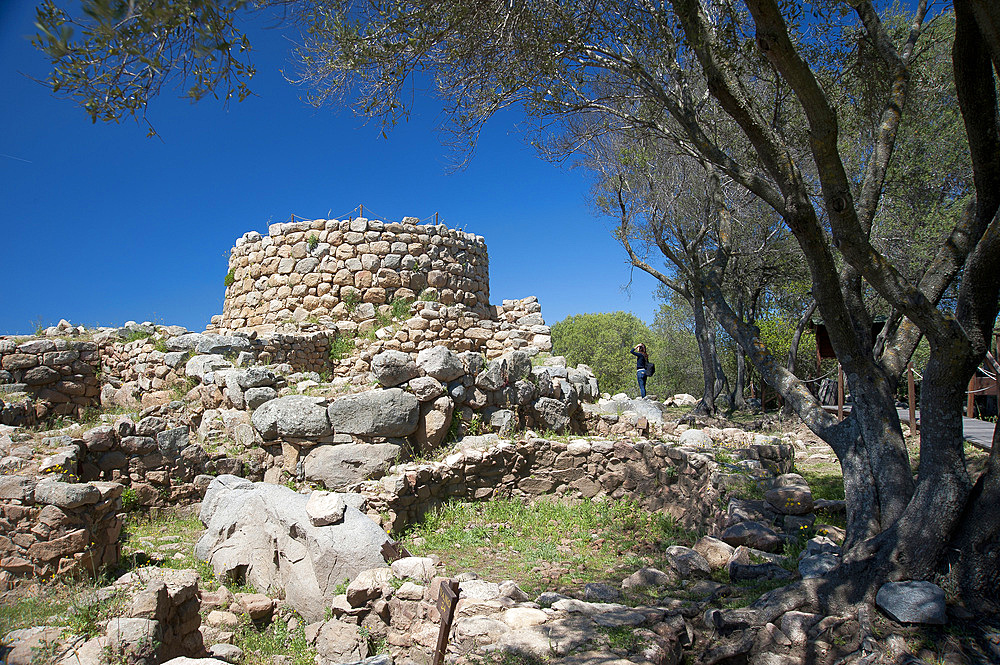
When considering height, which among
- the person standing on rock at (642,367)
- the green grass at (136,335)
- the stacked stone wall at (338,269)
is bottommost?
the person standing on rock at (642,367)

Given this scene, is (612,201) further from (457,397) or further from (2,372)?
(2,372)

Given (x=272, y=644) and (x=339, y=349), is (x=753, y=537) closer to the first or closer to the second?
(x=272, y=644)

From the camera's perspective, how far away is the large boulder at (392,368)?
8.05 m

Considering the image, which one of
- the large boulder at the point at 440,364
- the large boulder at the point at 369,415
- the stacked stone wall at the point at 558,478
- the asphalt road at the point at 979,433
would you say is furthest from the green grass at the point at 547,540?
the asphalt road at the point at 979,433

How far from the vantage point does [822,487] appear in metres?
8.05

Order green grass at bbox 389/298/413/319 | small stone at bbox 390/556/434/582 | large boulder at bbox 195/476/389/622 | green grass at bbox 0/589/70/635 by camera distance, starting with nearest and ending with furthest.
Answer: green grass at bbox 0/589/70/635, small stone at bbox 390/556/434/582, large boulder at bbox 195/476/389/622, green grass at bbox 389/298/413/319

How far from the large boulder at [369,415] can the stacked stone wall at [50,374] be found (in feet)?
16.3

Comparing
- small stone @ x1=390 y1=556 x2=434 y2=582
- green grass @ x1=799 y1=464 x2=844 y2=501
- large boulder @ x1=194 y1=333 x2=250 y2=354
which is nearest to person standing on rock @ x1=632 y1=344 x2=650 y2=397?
green grass @ x1=799 y1=464 x2=844 y2=501

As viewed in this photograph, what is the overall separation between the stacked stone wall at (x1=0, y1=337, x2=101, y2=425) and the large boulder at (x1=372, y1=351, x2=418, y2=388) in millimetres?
5425

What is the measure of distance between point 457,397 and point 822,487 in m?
5.39

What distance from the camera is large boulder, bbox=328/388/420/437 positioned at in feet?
25.3

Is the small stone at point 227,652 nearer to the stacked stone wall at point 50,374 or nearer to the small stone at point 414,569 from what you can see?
the small stone at point 414,569

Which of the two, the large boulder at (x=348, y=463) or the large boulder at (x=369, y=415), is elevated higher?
the large boulder at (x=369, y=415)

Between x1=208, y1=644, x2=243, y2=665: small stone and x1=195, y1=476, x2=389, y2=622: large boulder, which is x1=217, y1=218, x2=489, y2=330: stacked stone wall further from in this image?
x1=208, y1=644, x2=243, y2=665: small stone
